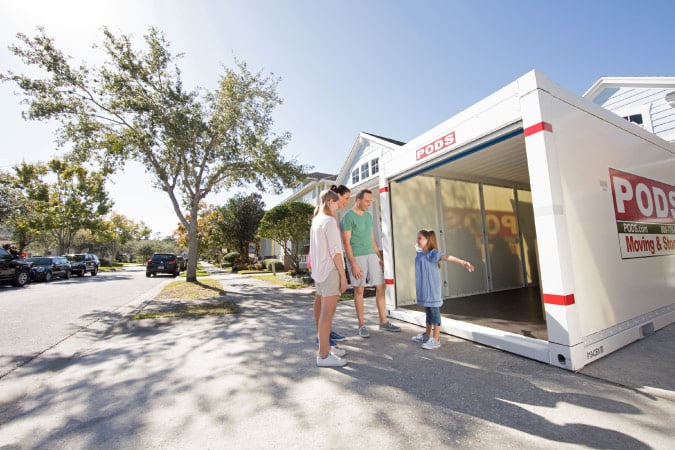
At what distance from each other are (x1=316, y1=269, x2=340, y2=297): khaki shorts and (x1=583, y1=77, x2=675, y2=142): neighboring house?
11852mm

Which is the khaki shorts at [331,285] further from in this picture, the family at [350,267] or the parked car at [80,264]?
the parked car at [80,264]

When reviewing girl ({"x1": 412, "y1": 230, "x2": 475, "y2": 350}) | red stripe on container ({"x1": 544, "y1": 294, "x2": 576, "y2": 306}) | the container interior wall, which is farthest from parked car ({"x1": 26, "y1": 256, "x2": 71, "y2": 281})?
the container interior wall

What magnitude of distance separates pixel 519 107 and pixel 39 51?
49.6 ft

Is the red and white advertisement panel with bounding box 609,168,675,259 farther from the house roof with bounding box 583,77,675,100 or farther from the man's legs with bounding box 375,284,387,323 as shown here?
the house roof with bounding box 583,77,675,100

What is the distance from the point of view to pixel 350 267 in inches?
149

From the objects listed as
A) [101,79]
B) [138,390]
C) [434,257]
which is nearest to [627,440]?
[434,257]

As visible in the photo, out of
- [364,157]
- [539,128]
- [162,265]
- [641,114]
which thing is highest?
[364,157]

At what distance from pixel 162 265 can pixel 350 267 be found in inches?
744

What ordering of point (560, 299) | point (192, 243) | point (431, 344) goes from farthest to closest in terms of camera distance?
point (192, 243) → point (431, 344) → point (560, 299)

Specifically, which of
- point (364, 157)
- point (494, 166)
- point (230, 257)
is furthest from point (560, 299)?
point (230, 257)

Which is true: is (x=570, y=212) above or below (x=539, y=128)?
below

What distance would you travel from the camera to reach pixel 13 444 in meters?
1.83

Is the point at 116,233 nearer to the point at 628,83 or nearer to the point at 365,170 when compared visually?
the point at 365,170

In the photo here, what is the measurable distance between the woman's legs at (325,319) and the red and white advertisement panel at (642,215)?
11.8 feet
